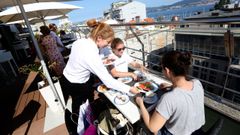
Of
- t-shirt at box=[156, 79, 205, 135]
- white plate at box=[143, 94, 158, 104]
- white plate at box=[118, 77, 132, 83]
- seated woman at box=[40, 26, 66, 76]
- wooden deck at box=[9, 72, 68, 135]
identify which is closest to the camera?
t-shirt at box=[156, 79, 205, 135]

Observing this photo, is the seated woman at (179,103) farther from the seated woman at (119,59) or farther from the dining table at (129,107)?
the seated woman at (119,59)

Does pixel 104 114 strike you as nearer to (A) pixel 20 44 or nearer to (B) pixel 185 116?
(B) pixel 185 116

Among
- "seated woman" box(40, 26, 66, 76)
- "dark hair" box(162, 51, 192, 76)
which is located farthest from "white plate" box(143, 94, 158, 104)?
"seated woman" box(40, 26, 66, 76)

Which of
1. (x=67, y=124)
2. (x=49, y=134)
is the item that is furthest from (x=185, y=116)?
(x=49, y=134)

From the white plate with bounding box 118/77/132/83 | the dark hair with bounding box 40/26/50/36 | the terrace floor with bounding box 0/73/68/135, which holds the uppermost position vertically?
the dark hair with bounding box 40/26/50/36

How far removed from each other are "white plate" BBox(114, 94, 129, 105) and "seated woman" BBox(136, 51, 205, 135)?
0.84 feet

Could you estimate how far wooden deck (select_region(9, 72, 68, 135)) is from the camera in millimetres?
2283

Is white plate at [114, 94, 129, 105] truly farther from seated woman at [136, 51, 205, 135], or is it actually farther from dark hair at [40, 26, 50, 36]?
dark hair at [40, 26, 50, 36]

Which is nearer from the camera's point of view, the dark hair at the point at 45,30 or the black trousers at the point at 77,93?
the black trousers at the point at 77,93

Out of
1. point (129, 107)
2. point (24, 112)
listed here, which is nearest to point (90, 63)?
point (129, 107)

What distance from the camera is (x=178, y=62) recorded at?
1019 millimetres

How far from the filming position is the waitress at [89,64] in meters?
1.45

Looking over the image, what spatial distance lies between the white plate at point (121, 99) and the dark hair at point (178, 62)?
534mm

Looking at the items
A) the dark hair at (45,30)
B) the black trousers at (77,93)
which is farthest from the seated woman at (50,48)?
the black trousers at (77,93)
